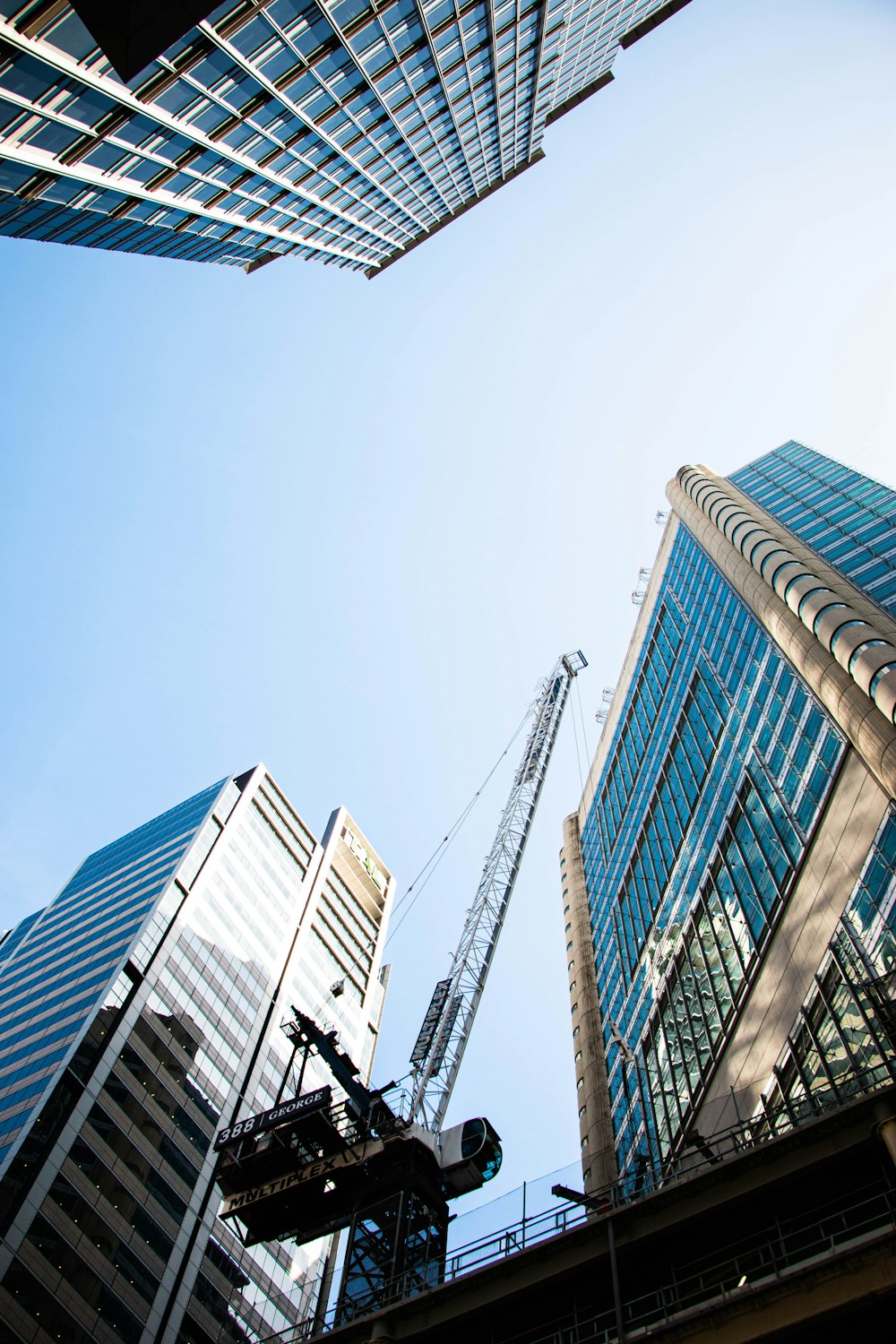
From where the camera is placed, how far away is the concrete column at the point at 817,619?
3744 centimetres

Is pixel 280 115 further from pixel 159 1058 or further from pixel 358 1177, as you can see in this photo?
pixel 159 1058

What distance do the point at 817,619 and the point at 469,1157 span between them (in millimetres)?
28482

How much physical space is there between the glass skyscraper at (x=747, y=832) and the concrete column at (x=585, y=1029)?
23 cm

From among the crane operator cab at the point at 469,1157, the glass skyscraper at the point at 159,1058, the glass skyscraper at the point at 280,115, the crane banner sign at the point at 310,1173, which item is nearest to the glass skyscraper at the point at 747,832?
the crane operator cab at the point at 469,1157

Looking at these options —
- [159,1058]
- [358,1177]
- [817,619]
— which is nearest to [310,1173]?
[358,1177]

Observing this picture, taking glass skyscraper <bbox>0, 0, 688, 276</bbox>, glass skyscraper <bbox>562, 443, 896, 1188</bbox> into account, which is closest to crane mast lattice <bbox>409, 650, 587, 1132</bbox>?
glass skyscraper <bbox>562, 443, 896, 1188</bbox>

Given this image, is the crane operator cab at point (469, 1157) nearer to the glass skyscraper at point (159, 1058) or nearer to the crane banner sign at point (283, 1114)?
the crane banner sign at point (283, 1114)

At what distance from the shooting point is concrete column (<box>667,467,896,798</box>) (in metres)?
37.4

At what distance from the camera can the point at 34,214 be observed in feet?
131

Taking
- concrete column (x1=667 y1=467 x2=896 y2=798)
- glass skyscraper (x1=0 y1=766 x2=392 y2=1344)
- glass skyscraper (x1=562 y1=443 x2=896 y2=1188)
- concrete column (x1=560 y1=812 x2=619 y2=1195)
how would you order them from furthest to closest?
glass skyscraper (x1=0 y1=766 x2=392 y2=1344)
concrete column (x1=560 y1=812 x2=619 y2=1195)
concrete column (x1=667 y1=467 x2=896 y2=798)
glass skyscraper (x1=562 y1=443 x2=896 y2=1188)

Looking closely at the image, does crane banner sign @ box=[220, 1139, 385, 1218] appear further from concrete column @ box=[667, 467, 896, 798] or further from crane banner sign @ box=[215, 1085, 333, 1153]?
concrete column @ box=[667, 467, 896, 798]

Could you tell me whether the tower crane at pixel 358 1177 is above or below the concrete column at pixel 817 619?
below

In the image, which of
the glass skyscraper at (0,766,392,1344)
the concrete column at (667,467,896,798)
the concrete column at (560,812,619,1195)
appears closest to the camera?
the concrete column at (667,467,896,798)

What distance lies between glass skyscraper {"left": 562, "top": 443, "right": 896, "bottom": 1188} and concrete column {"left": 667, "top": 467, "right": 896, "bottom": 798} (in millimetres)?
131
